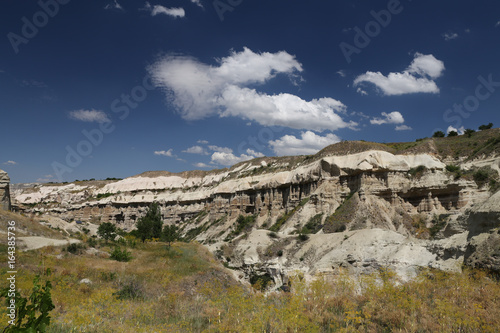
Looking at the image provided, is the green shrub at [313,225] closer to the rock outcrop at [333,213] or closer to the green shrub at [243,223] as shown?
the rock outcrop at [333,213]

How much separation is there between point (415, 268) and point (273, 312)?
14610 millimetres

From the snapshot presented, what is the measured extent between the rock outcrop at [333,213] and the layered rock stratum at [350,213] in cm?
12

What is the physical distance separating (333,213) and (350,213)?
9.60ft

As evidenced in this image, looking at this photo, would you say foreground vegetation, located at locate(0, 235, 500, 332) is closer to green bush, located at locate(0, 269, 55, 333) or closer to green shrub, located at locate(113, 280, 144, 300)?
green shrub, located at locate(113, 280, 144, 300)

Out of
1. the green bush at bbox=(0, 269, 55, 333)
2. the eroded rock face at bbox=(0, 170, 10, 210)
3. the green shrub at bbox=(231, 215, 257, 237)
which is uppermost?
the eroded rock face at bbox=(0, 170, 10, 210)

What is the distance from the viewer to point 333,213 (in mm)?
38469

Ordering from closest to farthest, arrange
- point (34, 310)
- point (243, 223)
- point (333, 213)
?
point (34, 310) → point (333, 213) → point (243, 223)

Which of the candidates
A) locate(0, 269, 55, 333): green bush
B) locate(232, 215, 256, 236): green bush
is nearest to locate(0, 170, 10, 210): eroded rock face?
locate(232, 215, 256, 236): green bush

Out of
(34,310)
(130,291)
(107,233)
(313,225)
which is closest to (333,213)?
(313,225)

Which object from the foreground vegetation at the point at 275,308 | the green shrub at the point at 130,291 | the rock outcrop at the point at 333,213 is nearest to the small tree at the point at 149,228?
the rock outcrop at the point at 333,213

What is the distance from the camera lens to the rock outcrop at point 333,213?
19344 millimetres

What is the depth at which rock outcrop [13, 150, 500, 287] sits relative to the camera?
19344 mm

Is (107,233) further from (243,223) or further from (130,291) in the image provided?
(243,223)

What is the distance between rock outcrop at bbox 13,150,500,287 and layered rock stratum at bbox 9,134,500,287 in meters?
0.12
